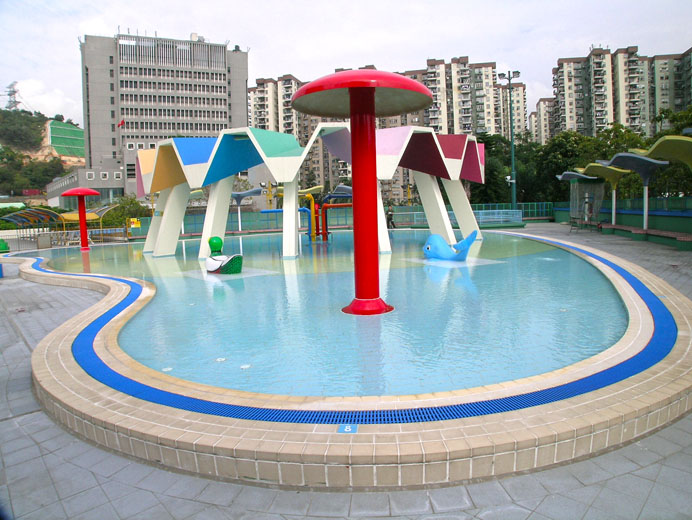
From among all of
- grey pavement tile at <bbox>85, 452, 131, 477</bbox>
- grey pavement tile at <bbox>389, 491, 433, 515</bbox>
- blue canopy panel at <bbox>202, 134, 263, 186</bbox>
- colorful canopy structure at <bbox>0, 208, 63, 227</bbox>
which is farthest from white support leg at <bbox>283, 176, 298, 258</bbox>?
colorful canopy structure at <bbox>0, 208, 63, 227</bbox>

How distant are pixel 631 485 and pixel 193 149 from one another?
1934 cm

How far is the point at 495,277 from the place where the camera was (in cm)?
1237

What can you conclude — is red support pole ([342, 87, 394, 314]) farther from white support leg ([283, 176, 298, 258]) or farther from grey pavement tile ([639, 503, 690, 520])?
white support leg ([283, 176, 298, 258])

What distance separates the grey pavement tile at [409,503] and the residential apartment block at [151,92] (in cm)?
9136

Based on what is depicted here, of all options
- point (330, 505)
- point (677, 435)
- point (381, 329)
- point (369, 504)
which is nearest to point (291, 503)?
point (330, 505)

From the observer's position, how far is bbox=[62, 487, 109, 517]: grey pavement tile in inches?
123

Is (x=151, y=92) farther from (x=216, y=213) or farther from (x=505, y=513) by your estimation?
(x=505, y=513)

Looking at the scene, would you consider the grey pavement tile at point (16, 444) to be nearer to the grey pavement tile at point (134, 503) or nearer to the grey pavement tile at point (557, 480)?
the grey pavement tile at point (134, 503)

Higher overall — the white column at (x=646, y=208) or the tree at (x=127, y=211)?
the tree at (x=127, y=211)

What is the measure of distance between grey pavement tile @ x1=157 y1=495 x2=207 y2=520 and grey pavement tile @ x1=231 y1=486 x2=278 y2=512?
227mm

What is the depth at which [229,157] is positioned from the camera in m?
Answer: 20.1

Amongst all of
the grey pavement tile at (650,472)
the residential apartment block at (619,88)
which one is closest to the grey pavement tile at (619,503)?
the grey pavement tile at (650,472)

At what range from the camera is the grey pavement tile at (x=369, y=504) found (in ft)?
9.88

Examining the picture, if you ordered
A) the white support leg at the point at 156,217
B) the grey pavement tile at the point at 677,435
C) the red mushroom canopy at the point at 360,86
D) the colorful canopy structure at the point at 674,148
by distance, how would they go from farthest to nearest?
1. the white support leg at the point at 156,217
2. the colorful canopy structure at the point at 674,148
3. the red mushroom canopy at the point at 360,86
4. the grey pavement tile at the point at 677,435
